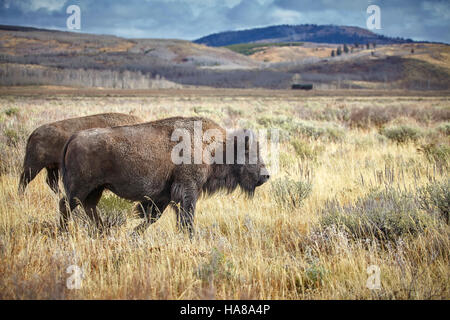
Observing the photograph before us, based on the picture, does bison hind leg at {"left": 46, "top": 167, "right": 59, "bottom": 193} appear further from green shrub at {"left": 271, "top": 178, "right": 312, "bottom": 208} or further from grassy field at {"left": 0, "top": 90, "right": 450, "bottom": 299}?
green shrub at {"left": 271, "top": 178, "right": 312, "bottom": 208}

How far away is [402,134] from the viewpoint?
12258mm

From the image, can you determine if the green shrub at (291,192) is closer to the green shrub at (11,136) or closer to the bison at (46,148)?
the bison at (46,148)

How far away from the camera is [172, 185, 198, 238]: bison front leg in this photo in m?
4.37

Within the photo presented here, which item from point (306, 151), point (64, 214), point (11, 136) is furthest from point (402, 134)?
point (11, 136)

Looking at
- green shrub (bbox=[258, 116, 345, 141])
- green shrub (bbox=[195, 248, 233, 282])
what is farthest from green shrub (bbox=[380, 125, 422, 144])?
green shrub (bbox=[195, 248, 233, 282])

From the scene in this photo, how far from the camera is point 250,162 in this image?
520 cm

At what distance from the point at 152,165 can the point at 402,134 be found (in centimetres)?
1084

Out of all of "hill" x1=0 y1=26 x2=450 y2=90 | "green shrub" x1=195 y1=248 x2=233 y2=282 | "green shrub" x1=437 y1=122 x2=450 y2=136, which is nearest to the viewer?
"green shrub" x1=195 y1=248 x2=233 y2=282

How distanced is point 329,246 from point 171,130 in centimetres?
246

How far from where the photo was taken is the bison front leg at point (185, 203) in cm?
437

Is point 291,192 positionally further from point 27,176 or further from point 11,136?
point 11,136

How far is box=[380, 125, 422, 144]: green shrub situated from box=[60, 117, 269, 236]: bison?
898 centimetres

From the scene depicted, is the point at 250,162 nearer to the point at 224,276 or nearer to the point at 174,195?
the point at 174,195

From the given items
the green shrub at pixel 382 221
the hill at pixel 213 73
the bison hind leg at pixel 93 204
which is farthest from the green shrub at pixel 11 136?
the hill at pixel 213 73
